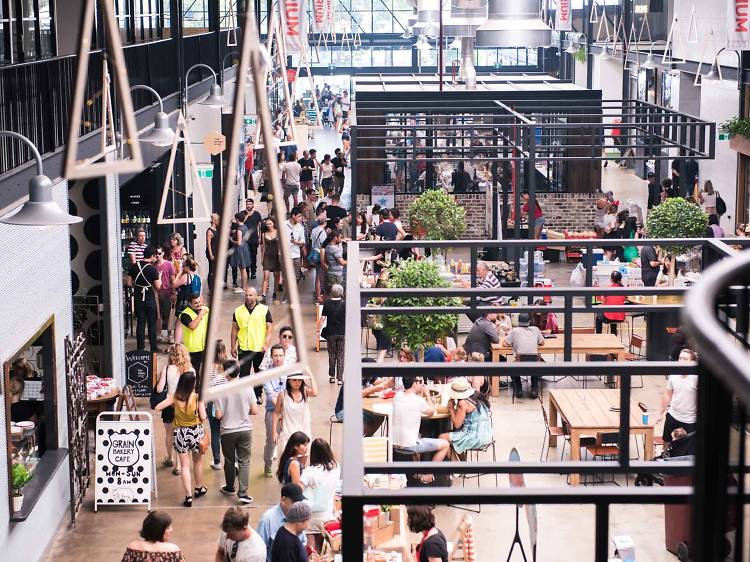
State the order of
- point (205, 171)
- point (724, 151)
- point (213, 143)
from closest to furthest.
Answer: point (213, 143) → point (205, 171) → point (724, 151)

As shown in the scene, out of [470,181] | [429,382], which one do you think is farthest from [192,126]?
[429,382]

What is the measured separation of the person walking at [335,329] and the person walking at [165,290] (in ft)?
7.85

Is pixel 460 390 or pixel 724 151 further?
pixel 724 151

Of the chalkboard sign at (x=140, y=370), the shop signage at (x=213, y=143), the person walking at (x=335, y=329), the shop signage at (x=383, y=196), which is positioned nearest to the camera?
the chalkboard sign at (x=140, y=370)

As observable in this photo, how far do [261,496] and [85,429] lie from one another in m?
1.88

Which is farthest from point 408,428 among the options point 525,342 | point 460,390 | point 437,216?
point 437,216

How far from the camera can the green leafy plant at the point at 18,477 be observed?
395 inches

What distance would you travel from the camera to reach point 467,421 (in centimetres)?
1184

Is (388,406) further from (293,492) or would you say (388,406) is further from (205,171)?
(205,171)

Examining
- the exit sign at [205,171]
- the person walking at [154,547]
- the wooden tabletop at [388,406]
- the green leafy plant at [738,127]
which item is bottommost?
the wooden tabletop at [388,406]

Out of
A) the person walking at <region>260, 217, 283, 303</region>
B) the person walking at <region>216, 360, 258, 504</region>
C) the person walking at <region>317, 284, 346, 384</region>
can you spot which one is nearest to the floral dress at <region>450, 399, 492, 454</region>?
the person walking at <region>216, 360, 258, 504</region>

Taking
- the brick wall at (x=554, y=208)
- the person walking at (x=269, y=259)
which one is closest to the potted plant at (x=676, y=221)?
the person walking at (x=269, y=259)

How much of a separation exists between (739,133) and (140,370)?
1520 cm

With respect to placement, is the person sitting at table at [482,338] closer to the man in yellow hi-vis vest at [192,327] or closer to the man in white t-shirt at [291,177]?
the man in yellow hi-vis vest at [192,327]
